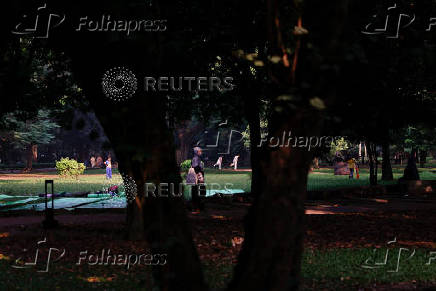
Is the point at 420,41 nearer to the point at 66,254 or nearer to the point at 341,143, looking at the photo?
the point at 66,254

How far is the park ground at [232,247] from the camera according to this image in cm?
880

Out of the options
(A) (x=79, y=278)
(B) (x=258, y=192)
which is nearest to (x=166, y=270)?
(B) (x=258, y=192)

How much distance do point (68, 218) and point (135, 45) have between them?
1300cm

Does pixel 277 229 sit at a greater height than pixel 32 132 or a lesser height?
lesser

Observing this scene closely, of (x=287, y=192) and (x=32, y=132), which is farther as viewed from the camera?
(x=32, y=132)

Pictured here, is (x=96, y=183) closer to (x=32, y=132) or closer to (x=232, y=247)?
(x=32, y=132)

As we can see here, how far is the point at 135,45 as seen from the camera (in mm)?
4594

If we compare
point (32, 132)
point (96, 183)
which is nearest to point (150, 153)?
point (96, 183)

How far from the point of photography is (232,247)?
38.5ft

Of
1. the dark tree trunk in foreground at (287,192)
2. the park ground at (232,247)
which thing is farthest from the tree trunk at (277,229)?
the park ground at (232,247)

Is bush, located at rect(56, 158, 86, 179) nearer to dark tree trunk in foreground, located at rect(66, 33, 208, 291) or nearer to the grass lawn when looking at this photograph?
the grass lawn

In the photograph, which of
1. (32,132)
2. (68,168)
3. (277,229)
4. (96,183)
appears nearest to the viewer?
(277,229)

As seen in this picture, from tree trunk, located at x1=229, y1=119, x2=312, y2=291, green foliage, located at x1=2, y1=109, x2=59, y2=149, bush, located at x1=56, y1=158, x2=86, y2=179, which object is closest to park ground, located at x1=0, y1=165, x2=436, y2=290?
tree trunk, located at x1=229, y1=119, x2=312, y2=291

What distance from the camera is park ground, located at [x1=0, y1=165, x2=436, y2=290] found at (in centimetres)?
880
